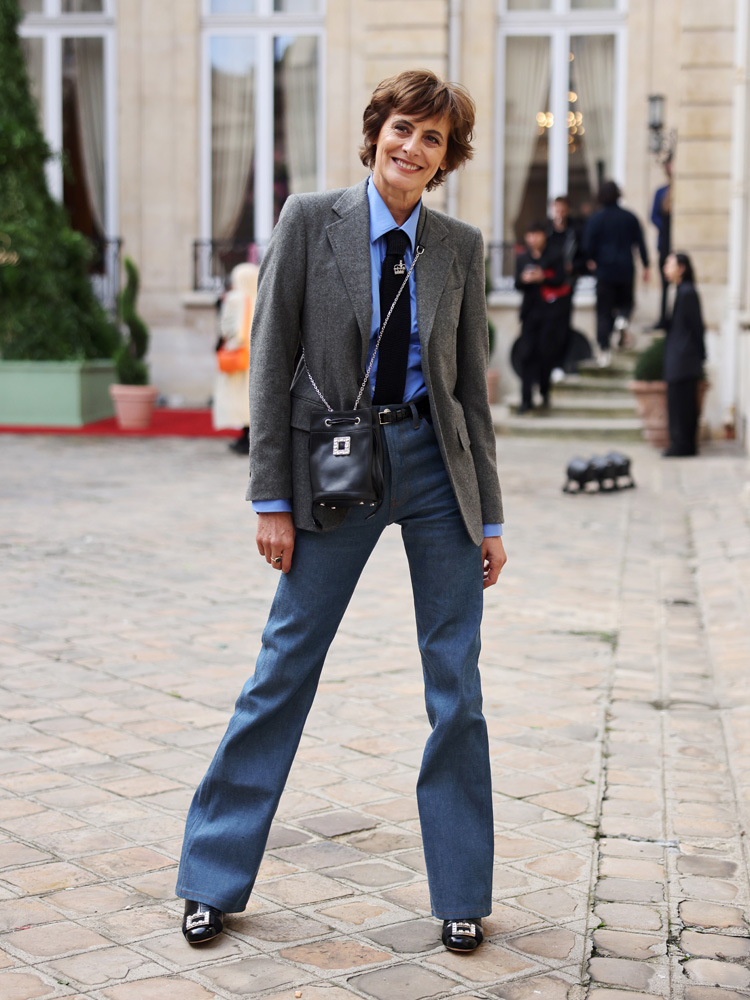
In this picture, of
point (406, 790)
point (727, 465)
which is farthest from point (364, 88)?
point (406, 790)

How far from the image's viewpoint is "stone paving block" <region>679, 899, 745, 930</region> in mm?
3213

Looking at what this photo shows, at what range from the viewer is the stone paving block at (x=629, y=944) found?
304cm

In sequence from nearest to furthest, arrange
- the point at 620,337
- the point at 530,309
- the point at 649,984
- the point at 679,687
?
1. the point at 649,984
2. the point at 679,687
3. the point at 530,309
4. the point at 620,337

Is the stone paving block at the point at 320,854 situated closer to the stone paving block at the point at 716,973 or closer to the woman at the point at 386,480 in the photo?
the woman at the point at 386,480

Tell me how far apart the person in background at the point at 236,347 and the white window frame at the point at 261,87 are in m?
5.62

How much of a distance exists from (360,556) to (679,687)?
273cm

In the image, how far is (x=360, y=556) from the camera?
3043 mm

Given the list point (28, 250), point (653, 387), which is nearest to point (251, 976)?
point (653, 387)

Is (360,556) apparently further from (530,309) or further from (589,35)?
(589,35)

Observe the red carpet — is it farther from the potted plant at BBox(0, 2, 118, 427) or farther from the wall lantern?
the wall lantern

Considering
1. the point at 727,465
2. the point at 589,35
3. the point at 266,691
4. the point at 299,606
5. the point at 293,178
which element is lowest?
the point at 727,465

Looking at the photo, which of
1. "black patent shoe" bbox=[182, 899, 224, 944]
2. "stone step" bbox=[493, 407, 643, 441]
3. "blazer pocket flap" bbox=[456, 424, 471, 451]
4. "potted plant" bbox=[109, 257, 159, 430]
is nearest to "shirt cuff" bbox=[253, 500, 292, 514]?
"blazer pocket flap" bbox=[456, 424, 471, 451]

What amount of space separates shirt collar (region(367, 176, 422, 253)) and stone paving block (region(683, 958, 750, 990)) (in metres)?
1.67

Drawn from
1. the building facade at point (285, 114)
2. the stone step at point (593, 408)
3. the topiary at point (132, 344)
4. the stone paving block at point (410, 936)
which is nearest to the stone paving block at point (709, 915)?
the stone paving block at point (410, 936)
